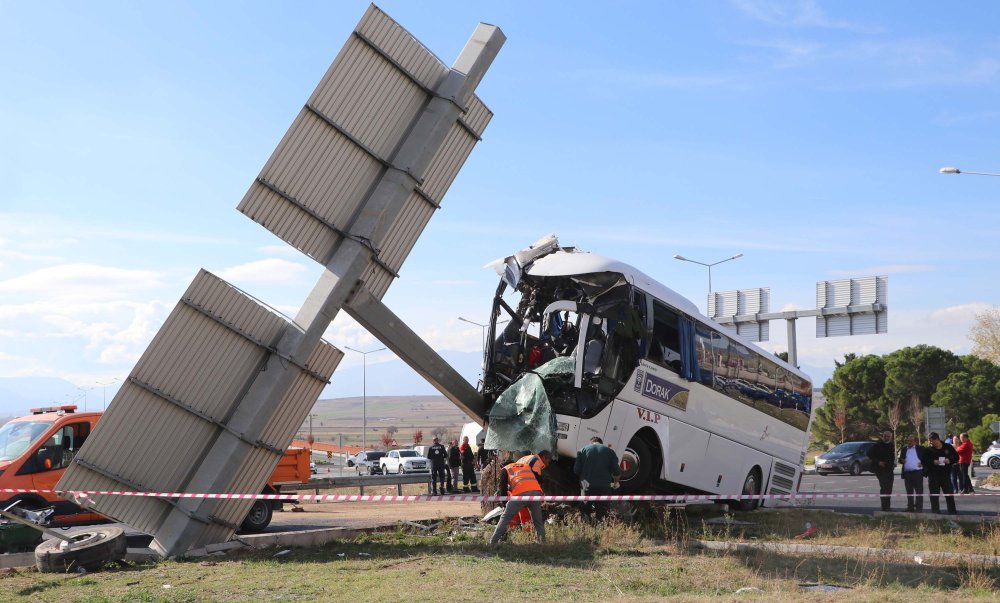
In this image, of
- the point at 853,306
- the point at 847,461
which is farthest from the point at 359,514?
the point at 853,306

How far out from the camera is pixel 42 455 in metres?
15.2

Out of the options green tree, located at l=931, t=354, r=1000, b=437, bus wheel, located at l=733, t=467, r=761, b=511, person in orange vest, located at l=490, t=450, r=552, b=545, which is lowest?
person in orange vest, located at l=490, t=450, r=552, b=545

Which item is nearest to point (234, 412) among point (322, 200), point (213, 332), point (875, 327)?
point (213, 332)

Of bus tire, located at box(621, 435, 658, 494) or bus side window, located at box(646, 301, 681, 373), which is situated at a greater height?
bus side window, located at box(646, 301, 681, 373)

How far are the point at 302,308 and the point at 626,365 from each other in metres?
4.99

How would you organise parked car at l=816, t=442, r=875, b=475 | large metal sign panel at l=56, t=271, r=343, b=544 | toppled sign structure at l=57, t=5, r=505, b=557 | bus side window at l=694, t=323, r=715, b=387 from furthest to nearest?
1. parked car at l=816, t=442, r=875, b=475
2. bus side window at l=694, t=323, r=715, b=387
3. toppled sign structure at l=57, t=5, r=505, b=557
4. large metal sign panel at l=56, t=271, r=343, b=544

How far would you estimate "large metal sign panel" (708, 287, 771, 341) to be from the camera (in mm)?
43250

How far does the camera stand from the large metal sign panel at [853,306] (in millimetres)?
39969

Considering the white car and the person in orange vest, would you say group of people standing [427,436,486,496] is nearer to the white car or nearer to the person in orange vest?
the person in orange vest

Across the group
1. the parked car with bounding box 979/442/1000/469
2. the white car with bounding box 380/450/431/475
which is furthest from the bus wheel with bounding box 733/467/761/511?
the white car with bounding box 380/450/431/475

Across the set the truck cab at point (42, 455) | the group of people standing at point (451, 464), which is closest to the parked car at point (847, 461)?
the group of people standing at point (451, 464)

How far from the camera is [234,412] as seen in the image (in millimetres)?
13039

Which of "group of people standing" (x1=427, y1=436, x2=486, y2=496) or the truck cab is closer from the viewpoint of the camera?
the truck cab

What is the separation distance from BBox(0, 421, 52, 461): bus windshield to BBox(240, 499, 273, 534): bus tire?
3.51 metres
